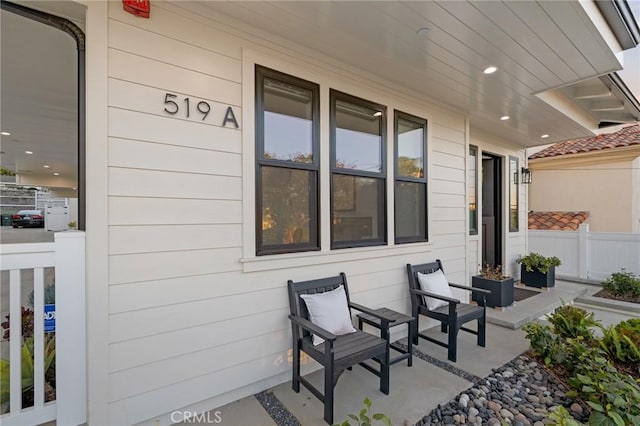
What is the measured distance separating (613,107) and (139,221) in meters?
6.73

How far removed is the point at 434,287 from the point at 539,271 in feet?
11.2

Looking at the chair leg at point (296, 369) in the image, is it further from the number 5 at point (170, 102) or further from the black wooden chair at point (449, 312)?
the number 5 at point (170, 102)

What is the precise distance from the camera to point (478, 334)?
3.17m

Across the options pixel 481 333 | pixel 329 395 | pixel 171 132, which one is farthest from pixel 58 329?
pixel 481 333

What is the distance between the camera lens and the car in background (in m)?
13.1

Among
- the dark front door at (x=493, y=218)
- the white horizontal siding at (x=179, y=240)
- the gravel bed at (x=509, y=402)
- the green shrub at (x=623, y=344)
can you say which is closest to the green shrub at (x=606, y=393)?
the gravel bed at (x=509, y=402)

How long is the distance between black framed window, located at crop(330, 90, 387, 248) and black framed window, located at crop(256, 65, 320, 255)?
231 mm

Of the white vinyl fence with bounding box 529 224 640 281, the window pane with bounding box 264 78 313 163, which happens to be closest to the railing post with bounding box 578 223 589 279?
the white vinyl fence with bounding box 529 224 640 281

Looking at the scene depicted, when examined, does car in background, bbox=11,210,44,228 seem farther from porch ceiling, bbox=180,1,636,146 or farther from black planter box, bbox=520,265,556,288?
black planter box, bbox=520,265,556,288

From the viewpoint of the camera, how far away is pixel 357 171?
119 inches

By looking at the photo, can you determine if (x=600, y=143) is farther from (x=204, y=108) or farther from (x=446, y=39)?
(x=204, y=108)

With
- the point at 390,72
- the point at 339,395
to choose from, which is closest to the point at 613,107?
the point at 390,72

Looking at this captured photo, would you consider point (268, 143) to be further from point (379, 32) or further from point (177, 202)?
point (379, 32)

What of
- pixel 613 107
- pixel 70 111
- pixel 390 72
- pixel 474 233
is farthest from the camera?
pixel 474 233
